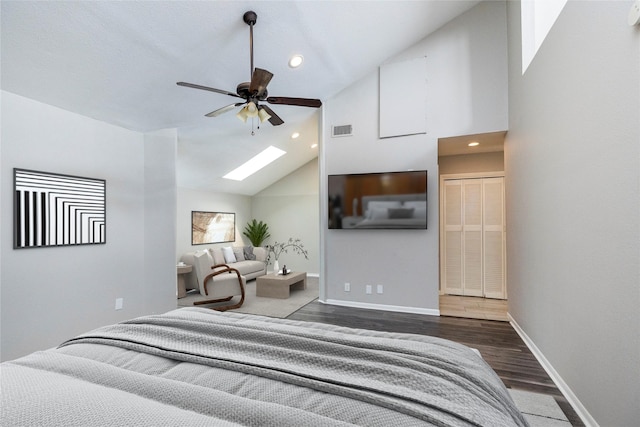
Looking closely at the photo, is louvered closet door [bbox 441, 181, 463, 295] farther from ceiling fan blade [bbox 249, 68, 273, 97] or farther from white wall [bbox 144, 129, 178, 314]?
white wall [bbox 144, 129, 178, 314]

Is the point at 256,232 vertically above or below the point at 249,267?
above

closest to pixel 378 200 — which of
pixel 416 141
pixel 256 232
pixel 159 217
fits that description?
pixel 416 141

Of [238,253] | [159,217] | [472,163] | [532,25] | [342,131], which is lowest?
[238,253]

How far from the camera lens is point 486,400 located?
96 cm

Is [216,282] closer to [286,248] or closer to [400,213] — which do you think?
Answer: [400,213]

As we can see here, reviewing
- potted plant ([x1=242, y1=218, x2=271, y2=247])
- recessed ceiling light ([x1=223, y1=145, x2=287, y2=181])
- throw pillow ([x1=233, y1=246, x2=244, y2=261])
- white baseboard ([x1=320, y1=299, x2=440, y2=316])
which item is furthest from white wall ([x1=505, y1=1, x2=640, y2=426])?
potted plant ([x1=242, y1=218, x2=271, y2=247])

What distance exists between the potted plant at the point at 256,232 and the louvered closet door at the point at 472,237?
4702 millimetres

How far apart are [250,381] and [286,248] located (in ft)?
21.0

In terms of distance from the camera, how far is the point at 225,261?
A: 615 centimetres

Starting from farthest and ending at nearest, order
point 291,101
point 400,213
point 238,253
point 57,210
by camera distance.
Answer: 1. point 238,253
2. point 400,213
3. point 57,210
4. point 291,101

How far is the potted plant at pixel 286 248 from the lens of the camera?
23.9 feet

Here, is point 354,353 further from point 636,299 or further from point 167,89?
point 167,89

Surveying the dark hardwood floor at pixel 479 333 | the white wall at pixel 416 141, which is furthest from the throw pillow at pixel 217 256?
the white wall at pixel 416 141

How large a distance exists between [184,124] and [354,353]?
3.84m
